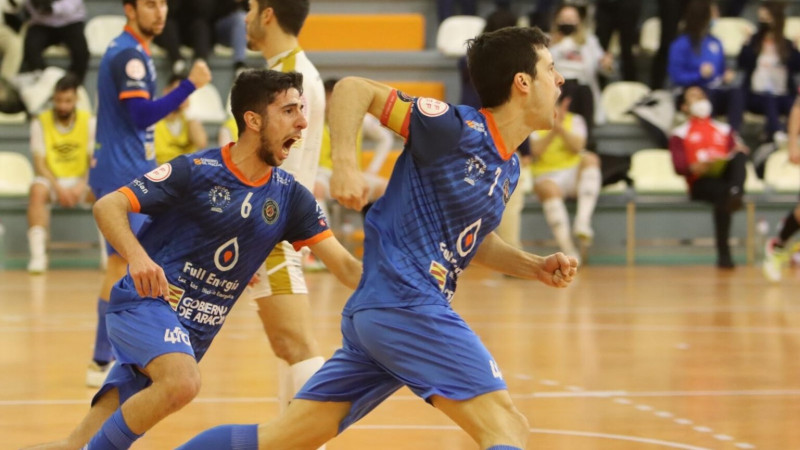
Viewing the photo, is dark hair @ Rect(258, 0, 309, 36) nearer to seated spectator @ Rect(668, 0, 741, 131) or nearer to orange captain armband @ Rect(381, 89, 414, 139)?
orange captain armband @ Rect(381, 89, 414, 139)

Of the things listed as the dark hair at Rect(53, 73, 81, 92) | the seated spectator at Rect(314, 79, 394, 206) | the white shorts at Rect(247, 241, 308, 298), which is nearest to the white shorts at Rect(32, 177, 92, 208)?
the dark hair at Rect(53, 73, 81, 92)

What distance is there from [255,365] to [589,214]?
6.14 meters

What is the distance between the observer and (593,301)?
964cm

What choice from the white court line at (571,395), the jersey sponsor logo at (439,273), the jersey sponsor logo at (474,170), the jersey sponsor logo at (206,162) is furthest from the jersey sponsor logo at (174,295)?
the white court line at (571,395)

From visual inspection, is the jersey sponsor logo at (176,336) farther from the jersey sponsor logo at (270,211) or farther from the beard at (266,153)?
the beard at (266,153)

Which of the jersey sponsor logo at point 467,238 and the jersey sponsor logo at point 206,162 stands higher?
the jersey sponsor logo at point 206,162

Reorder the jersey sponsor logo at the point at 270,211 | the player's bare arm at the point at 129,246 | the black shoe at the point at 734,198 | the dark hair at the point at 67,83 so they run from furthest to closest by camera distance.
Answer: the black shoe at the point at 734,198, the dark hair at the point at 67,83, the jersey sponsor logo at the point at 270,211, the player's bare arm at the point at 129,246

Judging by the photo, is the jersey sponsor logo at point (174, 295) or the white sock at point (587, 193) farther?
the white sock at point (587, 193)

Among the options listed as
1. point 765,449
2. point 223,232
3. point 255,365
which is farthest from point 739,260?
point 223,232

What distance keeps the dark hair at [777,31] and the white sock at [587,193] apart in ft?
9.51

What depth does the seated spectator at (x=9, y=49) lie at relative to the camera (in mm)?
13500

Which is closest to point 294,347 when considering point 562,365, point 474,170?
point 474,170

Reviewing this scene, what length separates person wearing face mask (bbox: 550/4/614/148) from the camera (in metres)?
12.8

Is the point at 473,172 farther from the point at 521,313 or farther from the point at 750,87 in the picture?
the point at 750,87
